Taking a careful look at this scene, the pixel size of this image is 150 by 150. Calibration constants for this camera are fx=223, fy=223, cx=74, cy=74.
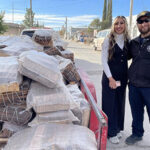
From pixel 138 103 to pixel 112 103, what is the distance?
371 mm

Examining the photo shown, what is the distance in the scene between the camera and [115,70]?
3.17 metres

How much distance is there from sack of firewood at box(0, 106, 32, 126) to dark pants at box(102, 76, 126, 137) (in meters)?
1.47

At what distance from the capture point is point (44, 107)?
79.4 inches

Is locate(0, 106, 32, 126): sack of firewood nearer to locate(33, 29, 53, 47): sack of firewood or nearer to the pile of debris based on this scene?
the pile of debris

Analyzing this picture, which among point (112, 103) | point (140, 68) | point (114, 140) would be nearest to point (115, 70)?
point (140, 68)

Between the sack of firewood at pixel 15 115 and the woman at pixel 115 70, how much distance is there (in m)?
1.42

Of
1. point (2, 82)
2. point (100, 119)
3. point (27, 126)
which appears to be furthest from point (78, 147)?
point (2, 82)

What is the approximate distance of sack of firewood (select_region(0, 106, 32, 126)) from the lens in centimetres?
207

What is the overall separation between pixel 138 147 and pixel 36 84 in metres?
1.89

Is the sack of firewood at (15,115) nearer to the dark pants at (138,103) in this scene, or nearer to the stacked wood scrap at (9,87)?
the stacked wood scrap at (9,87)

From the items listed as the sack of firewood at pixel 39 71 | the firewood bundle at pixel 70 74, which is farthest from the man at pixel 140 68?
the sack of firewood at pixel 39 71

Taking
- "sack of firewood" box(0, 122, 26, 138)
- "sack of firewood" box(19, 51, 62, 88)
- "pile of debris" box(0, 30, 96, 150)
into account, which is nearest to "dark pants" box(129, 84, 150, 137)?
"pile of debris" box(0, 30, 96, 150)

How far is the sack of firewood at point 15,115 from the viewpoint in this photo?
207cm

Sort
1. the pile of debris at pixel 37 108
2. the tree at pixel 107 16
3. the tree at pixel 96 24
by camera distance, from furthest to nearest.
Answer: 1. the tree at pixel 96 24
2. the tree at pixel 107 16
3. the pile of debris at pixel 37 108
